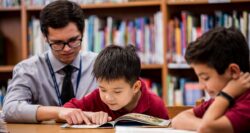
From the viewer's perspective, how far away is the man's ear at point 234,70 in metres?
1.27

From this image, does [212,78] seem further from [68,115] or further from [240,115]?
[68,115]

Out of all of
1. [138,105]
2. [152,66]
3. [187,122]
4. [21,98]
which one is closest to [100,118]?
[138,105]

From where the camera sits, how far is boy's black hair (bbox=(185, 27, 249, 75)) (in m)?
1.28

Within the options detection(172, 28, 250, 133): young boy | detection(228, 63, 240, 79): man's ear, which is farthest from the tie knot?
detection(228, 63, 240, 79): man's ear

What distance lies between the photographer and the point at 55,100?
213 centimetres

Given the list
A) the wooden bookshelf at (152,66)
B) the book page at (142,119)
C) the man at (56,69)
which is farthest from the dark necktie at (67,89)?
the wooden bookshelf at (152,66)

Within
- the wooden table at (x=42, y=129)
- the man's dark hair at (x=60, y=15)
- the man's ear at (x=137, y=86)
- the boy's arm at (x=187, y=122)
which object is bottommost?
the wooden table at (x=42, y=129)

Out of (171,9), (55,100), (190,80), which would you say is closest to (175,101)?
(190,80)

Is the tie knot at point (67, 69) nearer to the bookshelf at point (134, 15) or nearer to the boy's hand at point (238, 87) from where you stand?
the boy's hand at point (238, 87)

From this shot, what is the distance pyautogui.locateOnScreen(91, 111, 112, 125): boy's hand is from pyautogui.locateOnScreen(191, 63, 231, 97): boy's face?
0.46 m

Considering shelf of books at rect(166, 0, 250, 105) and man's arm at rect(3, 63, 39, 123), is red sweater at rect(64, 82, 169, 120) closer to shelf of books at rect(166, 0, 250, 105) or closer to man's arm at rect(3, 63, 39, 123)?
man's arm at rect(3, 63, 39, 123)

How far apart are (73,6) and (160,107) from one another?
2.01ft

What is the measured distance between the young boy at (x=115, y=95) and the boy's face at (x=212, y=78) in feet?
1.43

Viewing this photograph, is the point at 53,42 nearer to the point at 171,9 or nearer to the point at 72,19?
the point at 72,19
